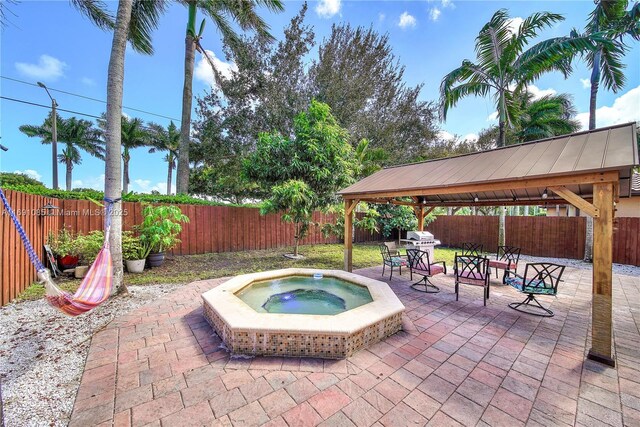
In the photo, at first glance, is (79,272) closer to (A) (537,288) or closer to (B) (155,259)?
(B) (155,259)

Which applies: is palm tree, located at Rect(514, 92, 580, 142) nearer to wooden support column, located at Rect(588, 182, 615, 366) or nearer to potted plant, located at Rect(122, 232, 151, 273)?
wooden support column, located at Rect(588, 182, 615, 366)

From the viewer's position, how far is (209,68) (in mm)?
11266

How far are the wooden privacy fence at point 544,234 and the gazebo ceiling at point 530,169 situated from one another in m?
5.07

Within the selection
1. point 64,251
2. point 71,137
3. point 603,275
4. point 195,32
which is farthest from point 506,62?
point 71,137

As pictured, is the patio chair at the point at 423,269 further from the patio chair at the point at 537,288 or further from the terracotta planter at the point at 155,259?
the terracotta planter at the point at 155,259

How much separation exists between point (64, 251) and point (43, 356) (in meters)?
4.13

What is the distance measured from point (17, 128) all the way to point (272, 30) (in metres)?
23.9

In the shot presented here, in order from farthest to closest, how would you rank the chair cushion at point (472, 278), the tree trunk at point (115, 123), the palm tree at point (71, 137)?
the palm tree at point (71, 137) < the tree trunk at point (115, 123) < the chair cushion at point (472, 278)

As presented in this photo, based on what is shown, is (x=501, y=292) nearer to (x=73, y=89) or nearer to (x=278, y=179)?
(x=278, y=179)

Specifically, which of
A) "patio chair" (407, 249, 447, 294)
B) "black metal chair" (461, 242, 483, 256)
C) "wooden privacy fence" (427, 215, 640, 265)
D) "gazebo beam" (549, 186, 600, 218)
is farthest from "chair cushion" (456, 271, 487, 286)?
"wooden privacy fence" (427, 215, 640, 265)

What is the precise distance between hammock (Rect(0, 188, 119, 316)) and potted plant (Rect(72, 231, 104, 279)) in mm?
2700

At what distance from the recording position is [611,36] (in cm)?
800

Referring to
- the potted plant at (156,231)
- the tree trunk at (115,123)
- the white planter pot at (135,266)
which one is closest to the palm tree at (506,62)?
the tree trunk at (115,123)

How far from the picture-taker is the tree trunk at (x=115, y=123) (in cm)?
459
